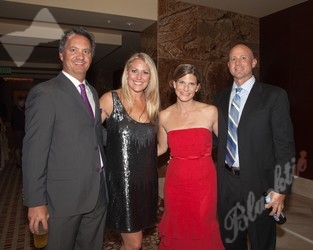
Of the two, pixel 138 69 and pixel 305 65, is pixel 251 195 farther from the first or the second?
pixel 305 65

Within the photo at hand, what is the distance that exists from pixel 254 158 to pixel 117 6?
3.95 m

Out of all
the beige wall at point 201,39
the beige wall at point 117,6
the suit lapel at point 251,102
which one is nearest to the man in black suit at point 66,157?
the suit lapel at point 251,102

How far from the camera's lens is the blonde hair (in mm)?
2467

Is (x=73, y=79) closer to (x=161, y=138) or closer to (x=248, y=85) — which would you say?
(x=161, y=138)

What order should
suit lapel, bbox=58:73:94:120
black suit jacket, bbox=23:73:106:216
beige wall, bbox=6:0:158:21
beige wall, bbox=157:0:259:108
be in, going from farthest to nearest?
beige wall, bbox=157:0:259:108, beige wall, bbox=6:0:158:21, suit lapel, bbox=58:73:94:120, black suit jacket, bbox=23:73:106:216

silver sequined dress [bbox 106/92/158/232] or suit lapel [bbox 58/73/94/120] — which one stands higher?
suit lapel [bbox 58/73/94/120]

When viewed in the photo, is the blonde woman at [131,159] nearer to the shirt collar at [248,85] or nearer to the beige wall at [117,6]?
the shirt collar at [248,85]

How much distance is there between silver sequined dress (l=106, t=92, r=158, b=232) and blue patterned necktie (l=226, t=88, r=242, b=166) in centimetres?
64

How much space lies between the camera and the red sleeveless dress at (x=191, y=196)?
2449mm

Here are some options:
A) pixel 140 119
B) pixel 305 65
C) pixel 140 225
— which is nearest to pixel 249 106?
pixel 140 119

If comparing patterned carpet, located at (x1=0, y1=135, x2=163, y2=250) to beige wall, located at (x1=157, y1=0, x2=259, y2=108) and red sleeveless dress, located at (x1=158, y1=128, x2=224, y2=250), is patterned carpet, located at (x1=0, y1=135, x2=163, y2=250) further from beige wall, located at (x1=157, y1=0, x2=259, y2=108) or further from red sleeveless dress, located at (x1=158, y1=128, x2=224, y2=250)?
beige wall, located at (x1=157, y1=0, x2=259, y2=108)

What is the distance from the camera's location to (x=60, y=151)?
1.89m

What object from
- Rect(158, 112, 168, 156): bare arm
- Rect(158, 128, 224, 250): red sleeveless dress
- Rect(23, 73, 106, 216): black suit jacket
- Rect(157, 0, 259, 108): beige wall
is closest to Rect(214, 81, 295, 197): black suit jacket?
Rect(158, 128, 224, 250): red sleeveless dress

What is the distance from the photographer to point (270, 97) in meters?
2.33
